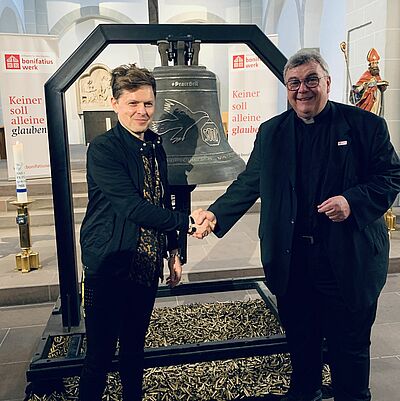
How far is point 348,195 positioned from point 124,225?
0.71m

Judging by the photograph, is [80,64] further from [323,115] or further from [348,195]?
[348,195]

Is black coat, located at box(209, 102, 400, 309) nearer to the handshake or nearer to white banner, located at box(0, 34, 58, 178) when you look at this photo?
the handshake

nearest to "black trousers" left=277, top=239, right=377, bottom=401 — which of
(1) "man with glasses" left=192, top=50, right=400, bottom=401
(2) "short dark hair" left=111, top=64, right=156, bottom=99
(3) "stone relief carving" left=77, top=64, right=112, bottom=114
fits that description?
(1) "man with glasses" left=192, top=50, right=400, bottom=401

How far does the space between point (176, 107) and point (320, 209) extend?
0.79 meters

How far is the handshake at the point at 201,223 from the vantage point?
1.72m

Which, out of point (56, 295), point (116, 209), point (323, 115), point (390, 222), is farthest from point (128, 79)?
point (390, 222)

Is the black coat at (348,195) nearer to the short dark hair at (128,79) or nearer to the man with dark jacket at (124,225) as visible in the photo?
the man with dark jacket at (124,225)

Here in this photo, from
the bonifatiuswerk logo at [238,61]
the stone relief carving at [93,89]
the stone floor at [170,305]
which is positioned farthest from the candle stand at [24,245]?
the stone relief carving at [93,89]

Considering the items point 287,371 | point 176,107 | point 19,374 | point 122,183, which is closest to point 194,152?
point 176,107

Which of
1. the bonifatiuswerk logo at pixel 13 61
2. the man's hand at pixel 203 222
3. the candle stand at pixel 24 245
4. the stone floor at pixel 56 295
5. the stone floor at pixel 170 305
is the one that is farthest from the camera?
the bonifatiuswerk logo at pixel 13 61

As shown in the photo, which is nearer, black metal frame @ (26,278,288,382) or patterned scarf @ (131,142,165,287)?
patterned scarf @ (131,142,165,287)

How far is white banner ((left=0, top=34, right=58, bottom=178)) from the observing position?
5.39 m

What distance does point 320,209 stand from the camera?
5.02 ft

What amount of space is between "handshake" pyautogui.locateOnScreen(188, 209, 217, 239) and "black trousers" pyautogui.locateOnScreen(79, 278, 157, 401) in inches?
8.9
